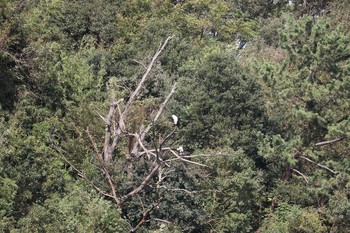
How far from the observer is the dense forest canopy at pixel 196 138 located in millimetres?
17953

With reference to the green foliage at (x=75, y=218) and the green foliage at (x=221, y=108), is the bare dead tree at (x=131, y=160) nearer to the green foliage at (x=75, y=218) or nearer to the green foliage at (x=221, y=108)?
the green foliage at (x=75, y=218)

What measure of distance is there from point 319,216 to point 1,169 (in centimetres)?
972

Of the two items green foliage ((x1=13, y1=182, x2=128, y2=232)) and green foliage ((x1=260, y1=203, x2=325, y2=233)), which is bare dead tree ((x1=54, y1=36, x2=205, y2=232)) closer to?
green foliage ((x1=13, y1=182, x2=128, y2=232))

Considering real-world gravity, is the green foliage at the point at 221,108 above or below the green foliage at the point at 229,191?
above

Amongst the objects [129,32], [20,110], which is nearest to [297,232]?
[20,110]

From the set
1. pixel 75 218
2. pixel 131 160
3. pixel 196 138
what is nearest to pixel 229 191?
pixel 196 138

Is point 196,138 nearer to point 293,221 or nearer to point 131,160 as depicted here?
point 131,160

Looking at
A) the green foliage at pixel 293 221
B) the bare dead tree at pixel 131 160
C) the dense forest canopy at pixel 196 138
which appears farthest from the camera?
the green foliage at pixel 293 221

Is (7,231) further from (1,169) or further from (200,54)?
(200,54)

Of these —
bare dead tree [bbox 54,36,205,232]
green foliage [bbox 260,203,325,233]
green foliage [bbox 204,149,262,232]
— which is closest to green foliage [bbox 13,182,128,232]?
bare dead tree [bbox 54,36,205,232]

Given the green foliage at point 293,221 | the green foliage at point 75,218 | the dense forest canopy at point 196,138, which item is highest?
the green foliage at point 75,218

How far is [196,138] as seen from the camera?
71.3 ft

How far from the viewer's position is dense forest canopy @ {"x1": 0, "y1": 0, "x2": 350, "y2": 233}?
58.9ft

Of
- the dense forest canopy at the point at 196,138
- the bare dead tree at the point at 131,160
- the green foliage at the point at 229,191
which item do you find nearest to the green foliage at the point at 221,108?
the dense forest canopy at the point at 196,138
